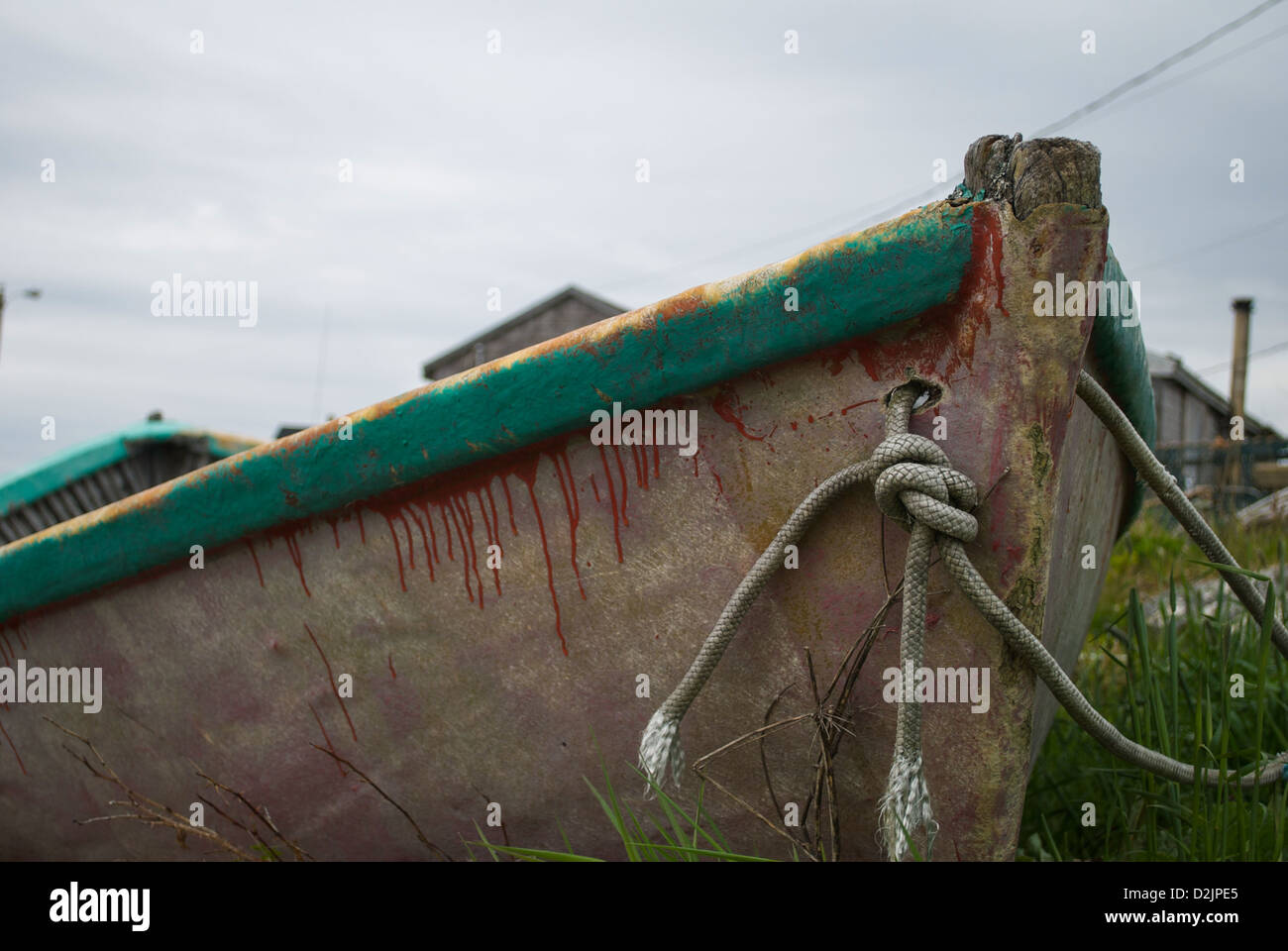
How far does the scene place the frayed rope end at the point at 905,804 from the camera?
150cm

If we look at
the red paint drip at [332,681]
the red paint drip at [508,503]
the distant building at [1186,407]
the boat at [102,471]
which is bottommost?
the red paint drip at [332,681]

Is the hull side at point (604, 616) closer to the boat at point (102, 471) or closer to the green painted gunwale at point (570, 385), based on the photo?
the green painted gunwale at point (570, 385)

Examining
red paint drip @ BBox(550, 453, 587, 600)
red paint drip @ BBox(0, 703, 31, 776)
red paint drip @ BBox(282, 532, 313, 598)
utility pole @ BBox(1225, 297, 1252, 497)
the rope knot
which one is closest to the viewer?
the rope knot

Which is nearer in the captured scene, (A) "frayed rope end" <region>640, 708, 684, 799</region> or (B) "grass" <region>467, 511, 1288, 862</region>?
(A) "frayed rope end" <region>640, 708, 684, 799</region>

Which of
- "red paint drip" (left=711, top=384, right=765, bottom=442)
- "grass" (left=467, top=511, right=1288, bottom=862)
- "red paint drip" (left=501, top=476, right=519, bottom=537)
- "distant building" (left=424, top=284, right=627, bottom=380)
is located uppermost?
"distant building" (left=424, top=284, right=627, bottom=380)

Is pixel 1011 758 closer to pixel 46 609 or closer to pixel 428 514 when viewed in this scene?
pixel 428 514

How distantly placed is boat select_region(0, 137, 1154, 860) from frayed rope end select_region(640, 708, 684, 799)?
0.09 metres

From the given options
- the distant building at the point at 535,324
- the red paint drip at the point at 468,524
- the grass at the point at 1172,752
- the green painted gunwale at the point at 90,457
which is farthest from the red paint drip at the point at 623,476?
the distant building at the point at 535,324

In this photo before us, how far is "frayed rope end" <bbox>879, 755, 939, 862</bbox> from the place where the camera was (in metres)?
1.50

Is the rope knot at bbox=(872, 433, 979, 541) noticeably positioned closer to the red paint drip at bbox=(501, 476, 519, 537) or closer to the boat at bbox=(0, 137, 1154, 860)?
the boat at bbox=(0, 137, 1154, 860)

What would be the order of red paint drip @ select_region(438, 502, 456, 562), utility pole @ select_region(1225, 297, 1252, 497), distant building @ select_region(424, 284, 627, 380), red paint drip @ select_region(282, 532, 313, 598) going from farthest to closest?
distant building @ select_region(424, 284, 627, 380) < utility pole @ select_region(1225, 297, 1252, 497) < red paint drip @ select_region(282, 532, 313, 598) < red paint drip @ select_region(438, 502, 456, 562)

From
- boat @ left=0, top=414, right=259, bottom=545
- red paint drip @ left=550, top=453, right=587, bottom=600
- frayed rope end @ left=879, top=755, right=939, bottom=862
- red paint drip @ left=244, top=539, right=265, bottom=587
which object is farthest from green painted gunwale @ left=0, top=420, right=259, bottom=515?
frayed rope end @ left=879, top=755, right=939, bottom=862
